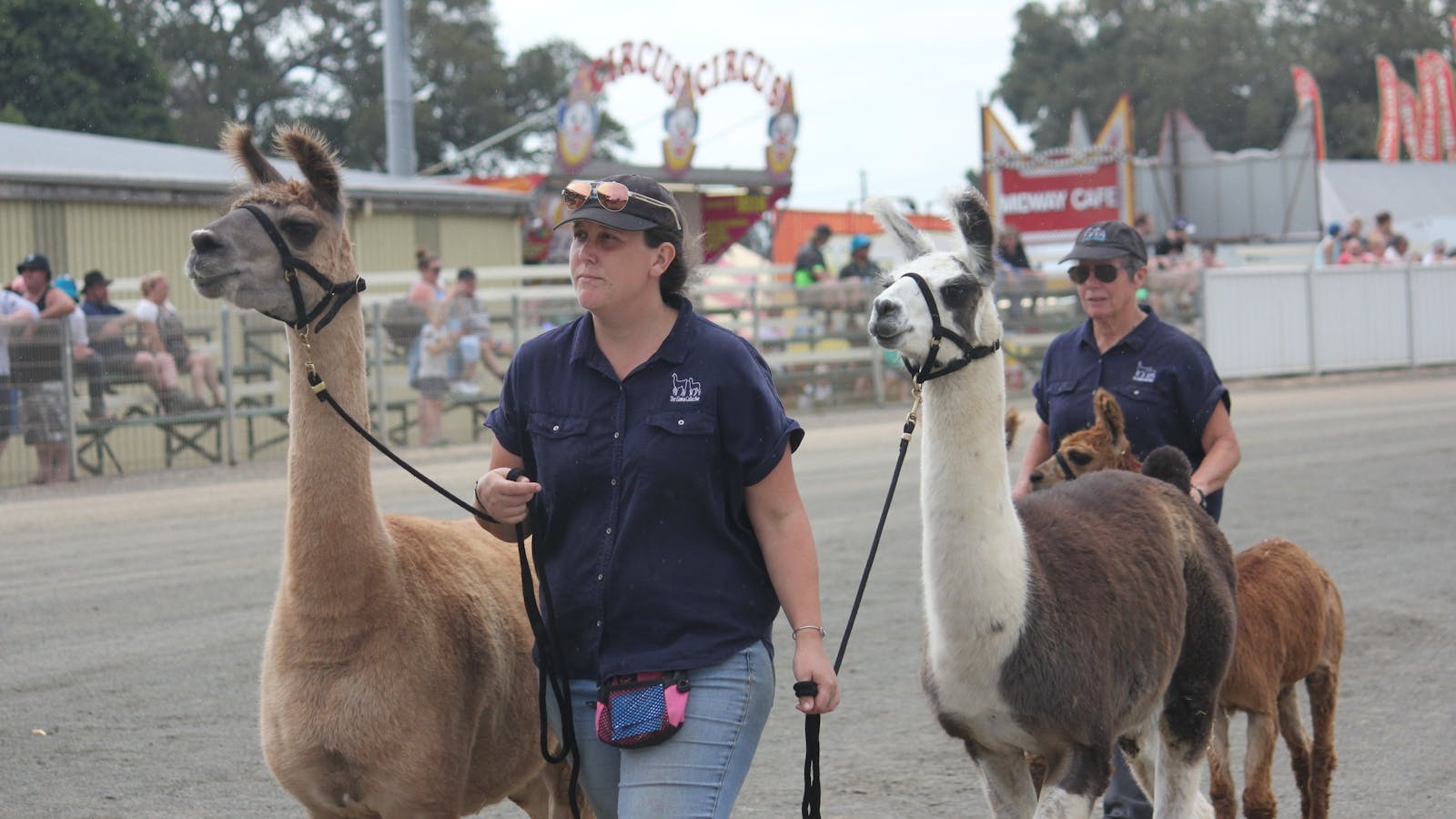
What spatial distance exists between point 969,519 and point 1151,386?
1.69 m

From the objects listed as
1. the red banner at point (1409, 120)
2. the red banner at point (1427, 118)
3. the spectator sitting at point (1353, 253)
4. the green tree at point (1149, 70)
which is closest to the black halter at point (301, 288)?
the spectator sitting at point (1353, 253)

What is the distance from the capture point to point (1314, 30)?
263 feet

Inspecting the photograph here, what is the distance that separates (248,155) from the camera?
424cm

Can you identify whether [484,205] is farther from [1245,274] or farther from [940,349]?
[940,349]

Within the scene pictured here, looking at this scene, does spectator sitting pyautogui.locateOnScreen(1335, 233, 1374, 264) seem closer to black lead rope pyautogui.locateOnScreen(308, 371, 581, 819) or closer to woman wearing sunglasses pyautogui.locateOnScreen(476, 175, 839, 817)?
woman wearing sunglasses pyautogui.locateOnScreen(476, 175, 839, 817)

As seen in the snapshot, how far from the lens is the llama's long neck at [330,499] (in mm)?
3902

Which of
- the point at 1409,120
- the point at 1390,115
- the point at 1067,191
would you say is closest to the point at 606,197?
the point at 1067,191

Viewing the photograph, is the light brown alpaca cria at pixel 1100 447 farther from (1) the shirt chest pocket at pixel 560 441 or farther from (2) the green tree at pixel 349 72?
(2) the green tree at pixel 349 72

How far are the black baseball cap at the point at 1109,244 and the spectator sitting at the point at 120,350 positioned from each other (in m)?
11.6

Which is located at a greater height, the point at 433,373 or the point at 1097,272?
the point at 1097,272

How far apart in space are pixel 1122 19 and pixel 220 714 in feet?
266

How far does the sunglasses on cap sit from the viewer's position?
3.35 m

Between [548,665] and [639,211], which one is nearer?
[639,211]

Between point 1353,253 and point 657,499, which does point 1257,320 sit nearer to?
point 1353,253
